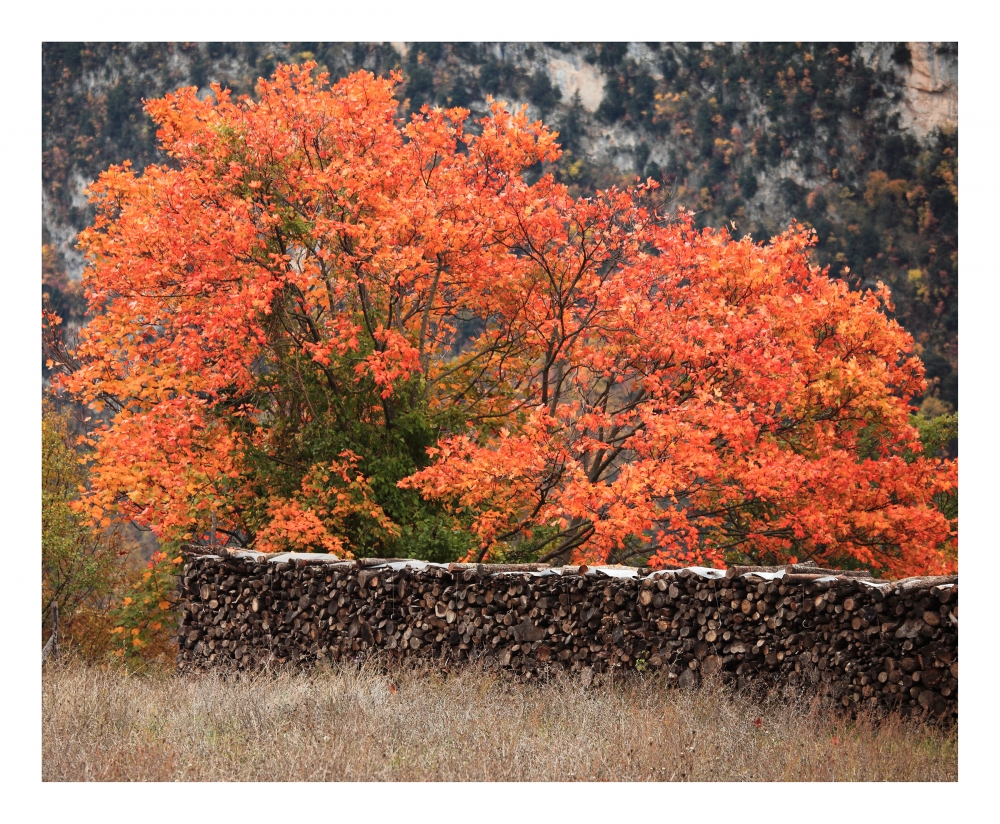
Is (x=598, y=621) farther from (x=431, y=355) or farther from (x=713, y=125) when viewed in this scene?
(x=713, y=125)

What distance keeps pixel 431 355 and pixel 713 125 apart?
84.6ft

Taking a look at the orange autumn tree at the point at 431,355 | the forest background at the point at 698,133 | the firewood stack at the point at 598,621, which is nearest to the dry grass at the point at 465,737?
the firewood stack at the point at 598,621

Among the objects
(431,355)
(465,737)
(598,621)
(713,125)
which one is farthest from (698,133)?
(465,737)

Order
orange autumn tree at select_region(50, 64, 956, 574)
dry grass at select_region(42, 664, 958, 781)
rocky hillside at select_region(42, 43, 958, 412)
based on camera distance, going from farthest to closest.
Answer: rocky hillside at select_region(42, 43, 958, 412) < orange autumn tree at select_region(50, 64, 956, 574) < dry grass at select_region(42, 664, 958, 781)

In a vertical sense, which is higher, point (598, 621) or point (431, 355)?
point (431, 355)

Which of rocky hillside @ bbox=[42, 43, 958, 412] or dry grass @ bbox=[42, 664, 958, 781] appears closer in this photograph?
dry grass @ bbox=[42, 664, 958, 781]

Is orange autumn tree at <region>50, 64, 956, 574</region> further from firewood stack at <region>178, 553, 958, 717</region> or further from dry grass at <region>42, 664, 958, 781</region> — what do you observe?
dry grass at <region>42, 664, 958, 781</region>

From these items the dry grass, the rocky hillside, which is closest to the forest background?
the rocky hillside

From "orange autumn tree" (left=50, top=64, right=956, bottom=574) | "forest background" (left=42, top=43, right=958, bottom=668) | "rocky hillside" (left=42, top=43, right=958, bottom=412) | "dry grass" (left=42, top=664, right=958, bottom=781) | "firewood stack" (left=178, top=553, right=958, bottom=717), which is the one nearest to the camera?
"dry grass" (left=42, top=664, right=958, bottom=781)

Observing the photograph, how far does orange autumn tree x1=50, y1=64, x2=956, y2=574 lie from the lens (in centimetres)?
1004

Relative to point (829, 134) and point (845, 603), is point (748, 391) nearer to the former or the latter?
point (845, 603)

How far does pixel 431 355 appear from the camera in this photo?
12164mm

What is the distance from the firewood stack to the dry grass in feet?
1.01

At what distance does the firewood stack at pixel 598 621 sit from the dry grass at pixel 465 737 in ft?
1.01
